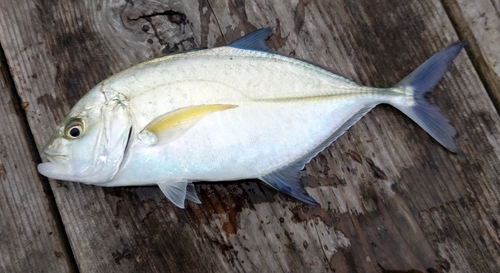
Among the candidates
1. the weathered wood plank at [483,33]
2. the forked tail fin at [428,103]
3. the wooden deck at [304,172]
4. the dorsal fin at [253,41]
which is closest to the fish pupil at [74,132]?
the wooden deck at [304,172]

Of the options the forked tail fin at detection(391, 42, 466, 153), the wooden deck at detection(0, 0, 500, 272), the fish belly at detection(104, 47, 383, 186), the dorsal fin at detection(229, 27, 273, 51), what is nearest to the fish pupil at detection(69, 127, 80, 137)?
the fish belly at detection(104, 47, 383, 186)

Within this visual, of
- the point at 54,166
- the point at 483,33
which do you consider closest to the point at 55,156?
the point at 54,166

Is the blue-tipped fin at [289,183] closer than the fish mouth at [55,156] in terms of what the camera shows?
No

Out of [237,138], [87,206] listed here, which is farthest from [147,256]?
[237,138]

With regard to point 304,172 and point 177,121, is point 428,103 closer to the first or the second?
point 304,172

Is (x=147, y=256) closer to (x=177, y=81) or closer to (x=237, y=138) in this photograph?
A: (x=237, y=138)

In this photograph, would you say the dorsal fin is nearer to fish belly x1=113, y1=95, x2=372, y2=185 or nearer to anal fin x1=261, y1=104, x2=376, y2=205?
fish belly x1=113, y1=95, x2=372, y2=185

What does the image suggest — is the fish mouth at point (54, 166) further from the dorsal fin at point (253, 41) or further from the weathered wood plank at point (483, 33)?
the weathered wood plank at point (483, 33)
